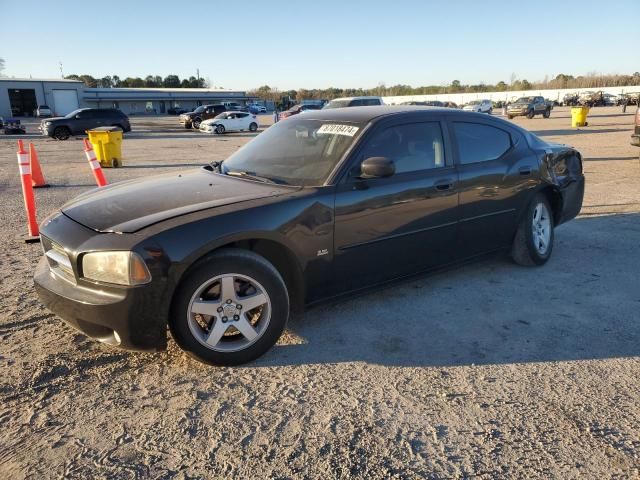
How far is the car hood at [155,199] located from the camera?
3.16m

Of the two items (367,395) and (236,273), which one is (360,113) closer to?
(236,273)

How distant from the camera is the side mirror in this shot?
11.8 feet

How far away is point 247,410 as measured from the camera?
2770 mm

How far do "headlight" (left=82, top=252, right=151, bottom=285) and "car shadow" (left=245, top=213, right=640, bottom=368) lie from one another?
955mm

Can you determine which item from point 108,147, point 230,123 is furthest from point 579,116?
point 108,147

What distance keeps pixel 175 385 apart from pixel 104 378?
1.48ft

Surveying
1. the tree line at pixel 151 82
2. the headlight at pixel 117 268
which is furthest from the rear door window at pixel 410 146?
the tree line at pixel 151 82

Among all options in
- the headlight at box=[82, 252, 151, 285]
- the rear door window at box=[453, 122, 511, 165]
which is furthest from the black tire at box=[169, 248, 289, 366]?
the rear door window at box=[453, 122, 511, 165]

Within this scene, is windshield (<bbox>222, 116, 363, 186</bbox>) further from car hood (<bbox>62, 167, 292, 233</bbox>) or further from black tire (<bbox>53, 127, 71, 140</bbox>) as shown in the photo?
black tire (<bbox>53, 127, 71, 140</bbox>)

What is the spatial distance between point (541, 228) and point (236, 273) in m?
3.48

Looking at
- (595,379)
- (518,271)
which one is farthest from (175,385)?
(518,271)

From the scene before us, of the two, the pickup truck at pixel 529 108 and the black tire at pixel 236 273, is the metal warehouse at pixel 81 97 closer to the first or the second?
the pickup truck at pixel 529 108

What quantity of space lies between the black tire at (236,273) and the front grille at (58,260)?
71cm

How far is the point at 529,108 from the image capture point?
3934cm
